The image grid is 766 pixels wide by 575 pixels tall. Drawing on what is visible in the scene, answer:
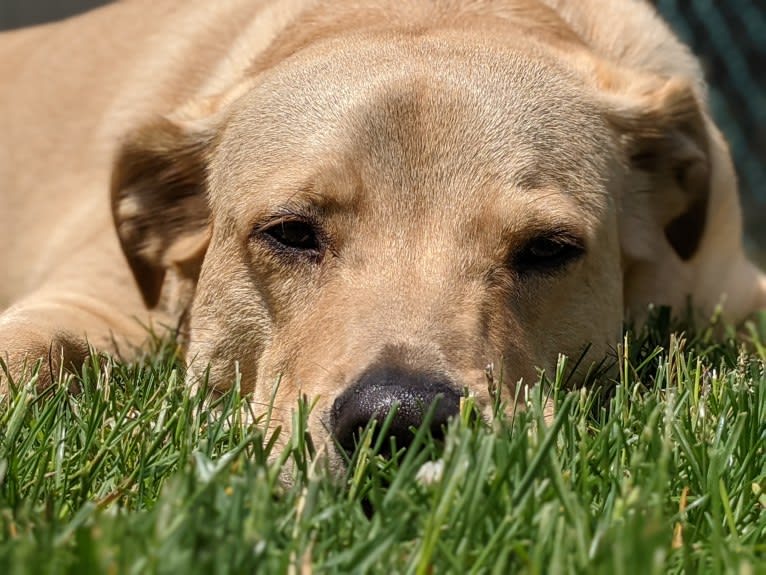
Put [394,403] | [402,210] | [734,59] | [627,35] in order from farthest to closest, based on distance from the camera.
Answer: [734,59]
[627,35]
[402,210]
[394,403]

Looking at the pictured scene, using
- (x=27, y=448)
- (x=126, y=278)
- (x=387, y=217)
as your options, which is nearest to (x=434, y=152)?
(x=387, y=217)

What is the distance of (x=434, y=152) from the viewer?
2871 millimetres

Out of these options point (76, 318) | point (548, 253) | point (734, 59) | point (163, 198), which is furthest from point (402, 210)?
point (734, 59)

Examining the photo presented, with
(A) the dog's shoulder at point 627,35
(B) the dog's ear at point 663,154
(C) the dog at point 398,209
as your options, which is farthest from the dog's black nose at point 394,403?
(A) the dog's shoulder at point 627,35

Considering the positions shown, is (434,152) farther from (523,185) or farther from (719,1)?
(719,1)

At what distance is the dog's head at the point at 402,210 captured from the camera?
255 cm

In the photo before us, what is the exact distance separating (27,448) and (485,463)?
0.89 metres

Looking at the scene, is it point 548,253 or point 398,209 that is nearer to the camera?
point 398,209

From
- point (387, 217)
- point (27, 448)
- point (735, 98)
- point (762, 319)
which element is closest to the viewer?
point (27, 448)

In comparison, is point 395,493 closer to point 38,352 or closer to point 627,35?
point 38,352

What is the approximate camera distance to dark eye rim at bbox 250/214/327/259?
2.86 metres

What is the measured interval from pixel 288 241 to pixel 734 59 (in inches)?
232

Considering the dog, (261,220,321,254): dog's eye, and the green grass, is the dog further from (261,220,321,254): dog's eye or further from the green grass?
the green grass

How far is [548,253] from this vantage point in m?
2.89
